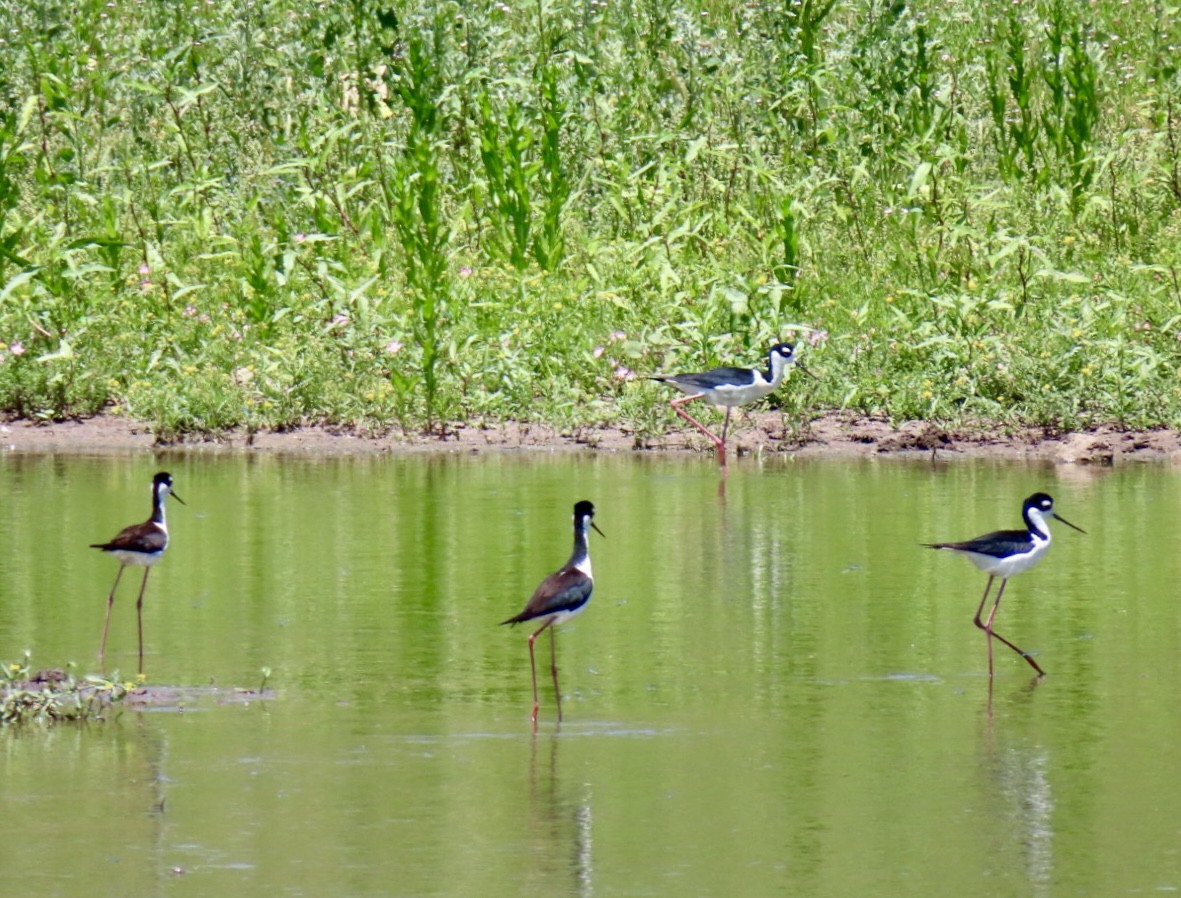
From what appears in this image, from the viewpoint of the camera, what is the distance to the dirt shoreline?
56.4 ft

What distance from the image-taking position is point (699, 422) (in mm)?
18094

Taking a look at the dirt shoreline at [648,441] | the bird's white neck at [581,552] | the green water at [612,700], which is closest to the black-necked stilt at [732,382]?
the dirt shoreline at [648,441]

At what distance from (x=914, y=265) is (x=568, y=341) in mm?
3172

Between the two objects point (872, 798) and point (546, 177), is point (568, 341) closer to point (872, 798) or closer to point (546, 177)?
point (546, 177)

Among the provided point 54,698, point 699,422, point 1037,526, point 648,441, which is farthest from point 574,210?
point 54,698

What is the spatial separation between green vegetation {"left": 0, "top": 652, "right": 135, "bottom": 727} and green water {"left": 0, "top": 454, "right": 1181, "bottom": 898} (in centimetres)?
13

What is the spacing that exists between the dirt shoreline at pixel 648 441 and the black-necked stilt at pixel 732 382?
40 cm

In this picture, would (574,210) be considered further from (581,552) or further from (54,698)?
(54,698)

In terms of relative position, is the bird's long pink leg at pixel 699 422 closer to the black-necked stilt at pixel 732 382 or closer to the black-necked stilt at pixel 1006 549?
the black-necked stilt at pixel 732 382

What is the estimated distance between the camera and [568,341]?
18.8 m

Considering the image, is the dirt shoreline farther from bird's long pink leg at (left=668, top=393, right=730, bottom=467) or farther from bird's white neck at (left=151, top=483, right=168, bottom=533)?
bird's white neck at (left=151, top=483, right=168, bottom=533)

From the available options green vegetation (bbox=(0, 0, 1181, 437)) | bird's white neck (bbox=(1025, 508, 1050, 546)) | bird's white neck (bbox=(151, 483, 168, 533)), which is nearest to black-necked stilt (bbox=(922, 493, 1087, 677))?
bird's white neck (bbox=(1025, 508, 1050, 546))

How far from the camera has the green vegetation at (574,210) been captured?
18203mm

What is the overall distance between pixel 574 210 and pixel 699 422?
4.41 metres
